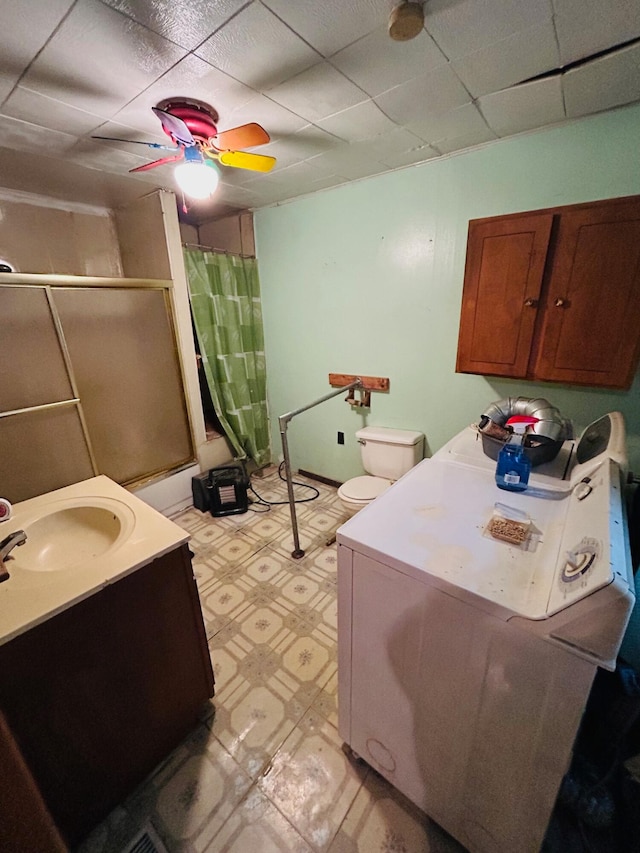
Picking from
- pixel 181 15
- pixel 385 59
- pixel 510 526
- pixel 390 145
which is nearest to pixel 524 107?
pixel 390 145

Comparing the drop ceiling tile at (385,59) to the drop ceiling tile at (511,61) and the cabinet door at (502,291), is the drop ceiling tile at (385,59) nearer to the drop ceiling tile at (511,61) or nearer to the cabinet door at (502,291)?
the drop ceiling tile at (511,61)

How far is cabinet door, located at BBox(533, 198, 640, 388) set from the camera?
1.27 meters

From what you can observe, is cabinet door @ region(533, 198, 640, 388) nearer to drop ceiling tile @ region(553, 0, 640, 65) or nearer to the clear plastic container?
drop ceiling tile @ region(553, 0, 640, 65)

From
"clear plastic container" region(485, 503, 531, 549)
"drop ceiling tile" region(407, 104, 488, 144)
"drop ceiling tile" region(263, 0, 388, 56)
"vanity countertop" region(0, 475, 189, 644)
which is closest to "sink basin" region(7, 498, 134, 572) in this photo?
"vanity countertop" region(0, 475, 189, 644)

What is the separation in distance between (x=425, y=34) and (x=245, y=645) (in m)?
2.34

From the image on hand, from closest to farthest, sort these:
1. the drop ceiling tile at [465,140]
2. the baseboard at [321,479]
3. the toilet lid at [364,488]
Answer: the drop ceiling tile at [465,140] → the toilet lid at [364,488] → the baseboard at [321,479]

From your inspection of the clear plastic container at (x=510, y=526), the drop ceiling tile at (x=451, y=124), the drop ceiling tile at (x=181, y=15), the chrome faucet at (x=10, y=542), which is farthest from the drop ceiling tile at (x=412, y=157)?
the chrome faucet at (x=10, y=542)

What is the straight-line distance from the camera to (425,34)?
960mm

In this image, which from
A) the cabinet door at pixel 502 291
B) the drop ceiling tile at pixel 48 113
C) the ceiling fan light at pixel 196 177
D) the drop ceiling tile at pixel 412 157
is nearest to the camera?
the drop ceiling tile at pixel 48 113

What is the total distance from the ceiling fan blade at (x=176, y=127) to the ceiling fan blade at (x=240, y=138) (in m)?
0.09

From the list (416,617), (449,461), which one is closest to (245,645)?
(416,617)

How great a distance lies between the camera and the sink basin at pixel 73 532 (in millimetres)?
1147

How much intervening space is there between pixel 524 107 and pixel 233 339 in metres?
2.10

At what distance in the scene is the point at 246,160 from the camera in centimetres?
140
